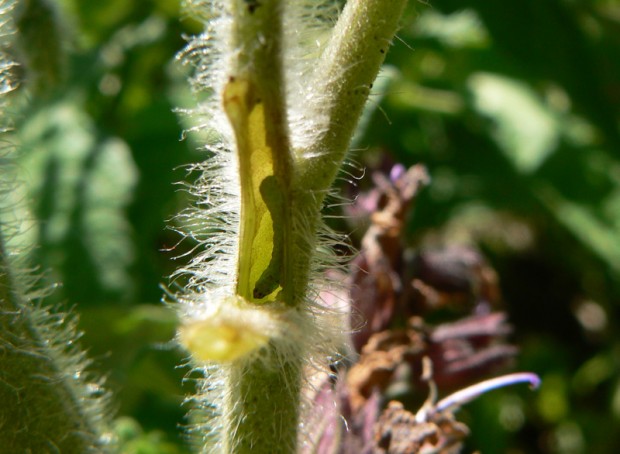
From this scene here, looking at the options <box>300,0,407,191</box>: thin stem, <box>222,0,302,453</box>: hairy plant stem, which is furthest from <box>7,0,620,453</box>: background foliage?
<box>300,0,407,191</box>: thin stem

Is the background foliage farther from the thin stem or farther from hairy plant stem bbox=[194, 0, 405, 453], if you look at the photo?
the thin stem

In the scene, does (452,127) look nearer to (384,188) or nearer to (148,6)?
(148,6)

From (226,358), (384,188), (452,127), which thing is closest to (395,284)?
(384,188)

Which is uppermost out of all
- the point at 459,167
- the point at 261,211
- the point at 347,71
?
the point at 347,71

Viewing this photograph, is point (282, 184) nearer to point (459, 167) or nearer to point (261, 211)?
point (261, 211)

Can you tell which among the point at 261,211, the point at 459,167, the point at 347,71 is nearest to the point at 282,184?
the point at 261,211

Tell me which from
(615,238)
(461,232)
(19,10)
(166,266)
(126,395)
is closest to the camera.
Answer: (19,10)

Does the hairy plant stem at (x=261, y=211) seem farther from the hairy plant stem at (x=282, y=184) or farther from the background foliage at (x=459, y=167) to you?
the background foliage at (x=459, y=167)

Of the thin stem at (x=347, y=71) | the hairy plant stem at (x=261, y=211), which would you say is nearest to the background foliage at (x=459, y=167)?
the hairy plant stem at (x=261, y=211)

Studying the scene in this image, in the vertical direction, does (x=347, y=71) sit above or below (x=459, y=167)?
above
